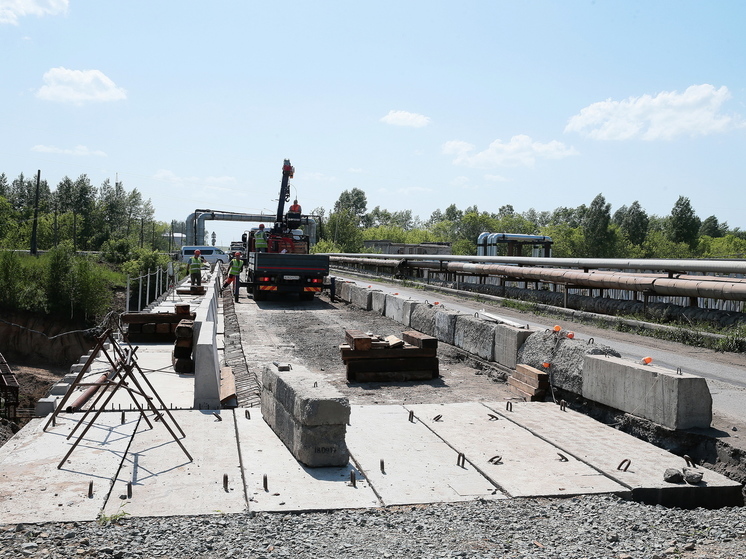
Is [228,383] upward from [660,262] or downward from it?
downward

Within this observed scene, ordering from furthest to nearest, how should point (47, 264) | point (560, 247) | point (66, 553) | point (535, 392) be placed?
point (560, 247) < point (47, 264) < point (535, 392) < point (66, 553)

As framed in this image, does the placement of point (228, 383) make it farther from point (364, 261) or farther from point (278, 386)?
point (364, 261)

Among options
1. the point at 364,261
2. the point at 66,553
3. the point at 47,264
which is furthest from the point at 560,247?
the point at 66,553

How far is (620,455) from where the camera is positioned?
247 inches

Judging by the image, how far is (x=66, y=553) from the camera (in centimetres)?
411

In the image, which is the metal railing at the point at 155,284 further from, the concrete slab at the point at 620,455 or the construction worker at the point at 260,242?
the concrete slab at the point at 620,455

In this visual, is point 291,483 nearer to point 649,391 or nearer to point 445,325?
point 649,391

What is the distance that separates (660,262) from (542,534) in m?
11.8

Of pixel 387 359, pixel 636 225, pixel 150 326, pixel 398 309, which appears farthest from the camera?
pixel 636 225

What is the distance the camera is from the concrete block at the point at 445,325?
1299 cm

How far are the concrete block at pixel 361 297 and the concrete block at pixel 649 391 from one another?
13.3m

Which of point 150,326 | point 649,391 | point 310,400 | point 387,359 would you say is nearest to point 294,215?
point 150,326

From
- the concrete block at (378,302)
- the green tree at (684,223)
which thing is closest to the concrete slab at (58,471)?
the concrete block at (378,302)

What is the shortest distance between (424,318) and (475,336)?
3203 millimetres
